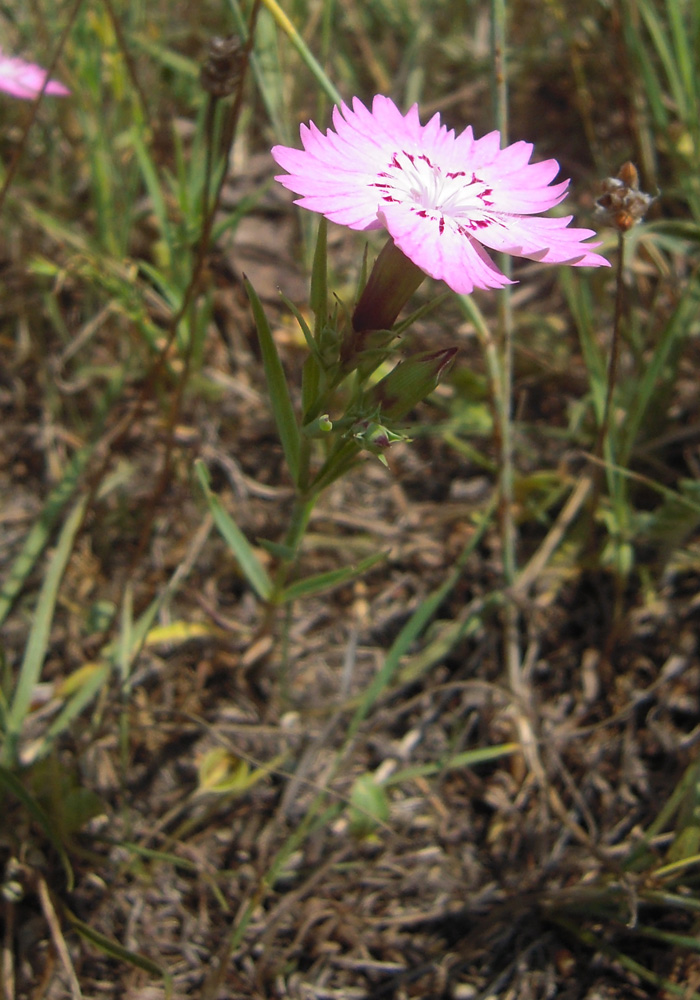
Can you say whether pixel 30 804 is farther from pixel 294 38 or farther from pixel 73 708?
pixel 294 38

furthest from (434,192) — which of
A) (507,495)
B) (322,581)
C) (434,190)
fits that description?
(507,495)

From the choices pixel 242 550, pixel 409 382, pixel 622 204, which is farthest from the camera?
pixel 242 550

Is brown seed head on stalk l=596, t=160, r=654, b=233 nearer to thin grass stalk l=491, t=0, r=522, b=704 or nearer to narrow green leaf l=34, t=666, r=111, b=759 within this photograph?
thin grass stalk l=491, t=0, r=522, b=704

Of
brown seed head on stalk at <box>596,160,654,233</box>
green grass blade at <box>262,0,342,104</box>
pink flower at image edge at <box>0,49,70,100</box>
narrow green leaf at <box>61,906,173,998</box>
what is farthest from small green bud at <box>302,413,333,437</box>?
pink flower at image edge at <box>0,49,70,100</box>

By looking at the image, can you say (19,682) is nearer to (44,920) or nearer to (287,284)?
(44,920)

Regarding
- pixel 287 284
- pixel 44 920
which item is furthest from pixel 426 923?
pixel 287 284

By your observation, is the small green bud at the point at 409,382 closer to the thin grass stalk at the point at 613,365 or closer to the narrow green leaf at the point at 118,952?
the thin grass stalk at the point at 613,365
